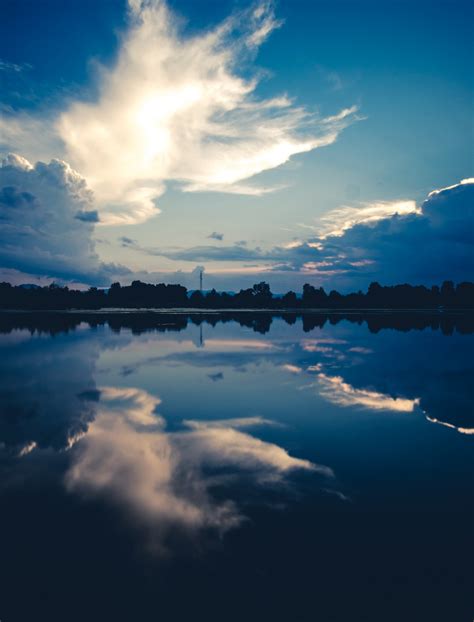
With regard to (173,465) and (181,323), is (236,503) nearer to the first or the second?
(173,465)

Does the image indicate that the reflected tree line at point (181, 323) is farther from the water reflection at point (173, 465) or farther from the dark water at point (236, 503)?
the water reflection at point (173, 465)

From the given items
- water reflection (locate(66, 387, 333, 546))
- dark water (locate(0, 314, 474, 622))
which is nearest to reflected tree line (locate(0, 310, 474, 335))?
dark water (locate(0, 314, 474, 622))

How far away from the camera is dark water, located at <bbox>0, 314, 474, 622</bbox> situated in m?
5.70

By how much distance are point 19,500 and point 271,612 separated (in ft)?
19.8

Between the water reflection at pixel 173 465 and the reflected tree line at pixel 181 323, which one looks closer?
the water reflection at pixel 173 465

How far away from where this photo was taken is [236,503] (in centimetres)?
819

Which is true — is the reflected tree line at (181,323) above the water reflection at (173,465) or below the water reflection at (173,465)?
above

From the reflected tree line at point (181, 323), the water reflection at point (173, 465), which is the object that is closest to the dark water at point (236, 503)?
the water reflection at point (173, 465)

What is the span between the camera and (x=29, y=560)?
6.39 meters

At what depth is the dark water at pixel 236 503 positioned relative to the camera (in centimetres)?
570

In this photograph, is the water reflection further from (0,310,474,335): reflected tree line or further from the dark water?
(0,310,474,335): reflected tree line

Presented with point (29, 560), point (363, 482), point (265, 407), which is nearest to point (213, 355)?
point (265, 407)

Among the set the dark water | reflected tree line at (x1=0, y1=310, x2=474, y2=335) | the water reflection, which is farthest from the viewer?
reflected tree line at (x1=0, y1=310, x2=474, y2=335)

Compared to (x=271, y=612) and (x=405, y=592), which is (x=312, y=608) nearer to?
(x=271, y=612)
